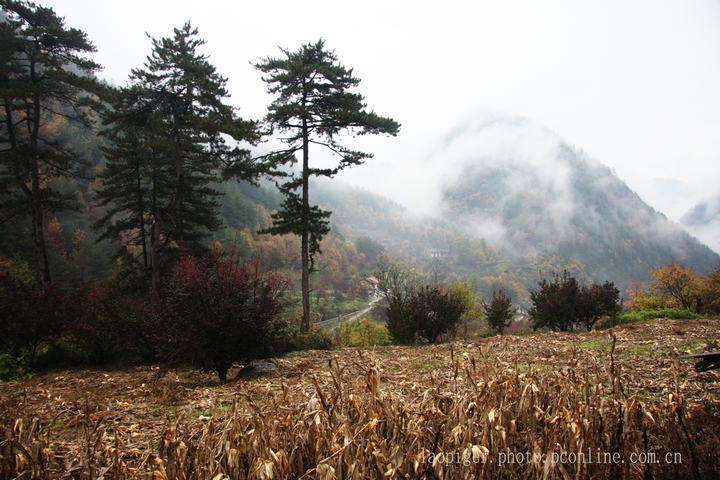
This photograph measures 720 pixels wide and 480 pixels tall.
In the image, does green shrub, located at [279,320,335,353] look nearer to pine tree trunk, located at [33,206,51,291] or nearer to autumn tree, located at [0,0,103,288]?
autumn tree, located at [0,0,103,288]

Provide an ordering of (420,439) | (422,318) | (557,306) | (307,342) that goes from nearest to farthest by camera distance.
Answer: (420,439) < (307,342) < (422,318) < (557,306)

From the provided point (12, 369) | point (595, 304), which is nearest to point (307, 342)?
point (12, 369)

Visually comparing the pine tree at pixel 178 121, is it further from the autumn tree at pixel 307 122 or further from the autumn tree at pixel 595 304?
the autumn tree at pixel 595 304

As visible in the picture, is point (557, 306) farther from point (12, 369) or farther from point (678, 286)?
point (12, 369)

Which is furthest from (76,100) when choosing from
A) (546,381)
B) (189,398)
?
(546,381)

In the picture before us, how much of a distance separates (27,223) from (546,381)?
→ 4572cm

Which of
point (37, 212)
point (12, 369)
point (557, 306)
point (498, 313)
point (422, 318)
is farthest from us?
point (498, 313)

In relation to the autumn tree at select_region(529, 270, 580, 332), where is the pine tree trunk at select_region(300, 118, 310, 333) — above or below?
above

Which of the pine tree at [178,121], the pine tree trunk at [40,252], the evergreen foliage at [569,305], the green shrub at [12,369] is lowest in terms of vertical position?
the green shrub at [12,369]

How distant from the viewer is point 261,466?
75.7 inches

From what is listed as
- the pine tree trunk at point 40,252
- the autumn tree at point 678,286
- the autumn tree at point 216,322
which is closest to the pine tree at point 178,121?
the pine tree trunk at point 40,252

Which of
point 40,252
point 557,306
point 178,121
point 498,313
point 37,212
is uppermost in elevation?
point 178,121

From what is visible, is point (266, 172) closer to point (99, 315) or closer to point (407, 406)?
point (99, 315)

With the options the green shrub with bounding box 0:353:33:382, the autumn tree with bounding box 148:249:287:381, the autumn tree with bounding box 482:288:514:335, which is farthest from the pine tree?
the autumn tree with bounding box 482:288:514:335
